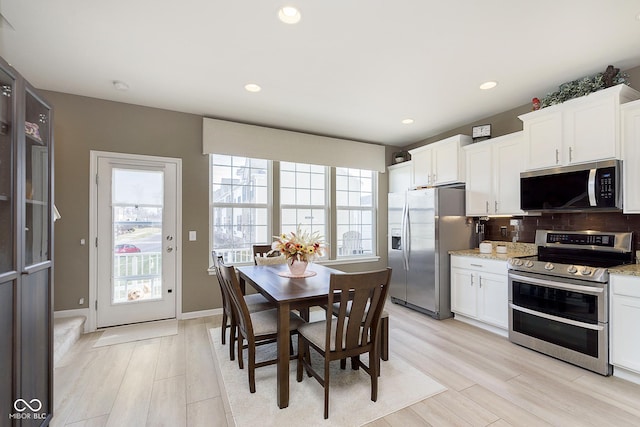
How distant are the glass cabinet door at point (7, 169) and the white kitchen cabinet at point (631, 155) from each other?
14.1 ft

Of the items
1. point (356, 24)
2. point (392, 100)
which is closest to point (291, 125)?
point (392, 100)

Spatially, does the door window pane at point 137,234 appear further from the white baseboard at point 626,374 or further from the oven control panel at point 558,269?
the white baseboard at point 626,374

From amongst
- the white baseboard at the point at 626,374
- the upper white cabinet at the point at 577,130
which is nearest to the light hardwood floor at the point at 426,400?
the white baseboard at the point at 626,374

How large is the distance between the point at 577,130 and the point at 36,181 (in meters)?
4.31

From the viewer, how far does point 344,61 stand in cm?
255

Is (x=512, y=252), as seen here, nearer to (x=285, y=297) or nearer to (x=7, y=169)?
(x=285, y=297)

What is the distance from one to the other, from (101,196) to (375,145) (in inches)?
160

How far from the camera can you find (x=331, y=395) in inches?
83.1

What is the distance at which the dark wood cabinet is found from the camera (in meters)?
1.40

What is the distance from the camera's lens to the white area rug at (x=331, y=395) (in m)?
1.86

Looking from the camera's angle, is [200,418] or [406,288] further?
[406,288]

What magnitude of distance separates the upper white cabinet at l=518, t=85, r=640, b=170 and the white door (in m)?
4.19

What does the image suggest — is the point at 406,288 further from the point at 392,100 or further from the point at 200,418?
the point at 200,418

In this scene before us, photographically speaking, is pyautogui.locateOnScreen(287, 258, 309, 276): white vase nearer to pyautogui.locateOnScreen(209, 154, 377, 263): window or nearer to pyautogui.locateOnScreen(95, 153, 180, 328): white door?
pyautogui.locateOnScreen(209, 154, 377, 263): window
